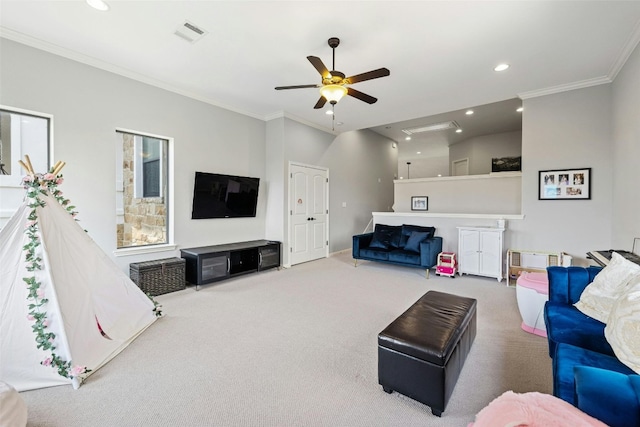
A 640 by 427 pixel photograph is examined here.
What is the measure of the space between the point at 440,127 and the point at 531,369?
635 centimetres

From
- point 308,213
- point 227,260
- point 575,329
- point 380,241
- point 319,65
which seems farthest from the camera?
point 308,213

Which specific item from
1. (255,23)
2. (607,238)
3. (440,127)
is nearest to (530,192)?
(607,238)

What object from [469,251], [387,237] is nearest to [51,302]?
[387,237]

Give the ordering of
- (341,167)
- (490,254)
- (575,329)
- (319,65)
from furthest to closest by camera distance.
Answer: (341,167)
(490,254)
(319,65)
(575,329)

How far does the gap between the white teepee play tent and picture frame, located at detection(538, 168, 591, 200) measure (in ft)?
19.3

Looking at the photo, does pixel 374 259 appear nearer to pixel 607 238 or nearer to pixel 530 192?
pixel 530 192

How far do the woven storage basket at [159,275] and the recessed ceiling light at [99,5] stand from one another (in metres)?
2.82

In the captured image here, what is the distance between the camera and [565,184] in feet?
14.3

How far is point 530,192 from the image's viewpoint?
4.64 m

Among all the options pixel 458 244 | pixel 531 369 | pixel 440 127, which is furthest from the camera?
pixel 440 127

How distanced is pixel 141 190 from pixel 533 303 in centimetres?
514

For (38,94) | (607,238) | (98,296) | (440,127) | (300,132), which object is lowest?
(98,296)

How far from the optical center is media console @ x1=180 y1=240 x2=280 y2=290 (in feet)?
13.8

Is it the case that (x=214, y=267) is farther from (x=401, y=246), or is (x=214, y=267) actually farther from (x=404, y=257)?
(x=401, y=246)
